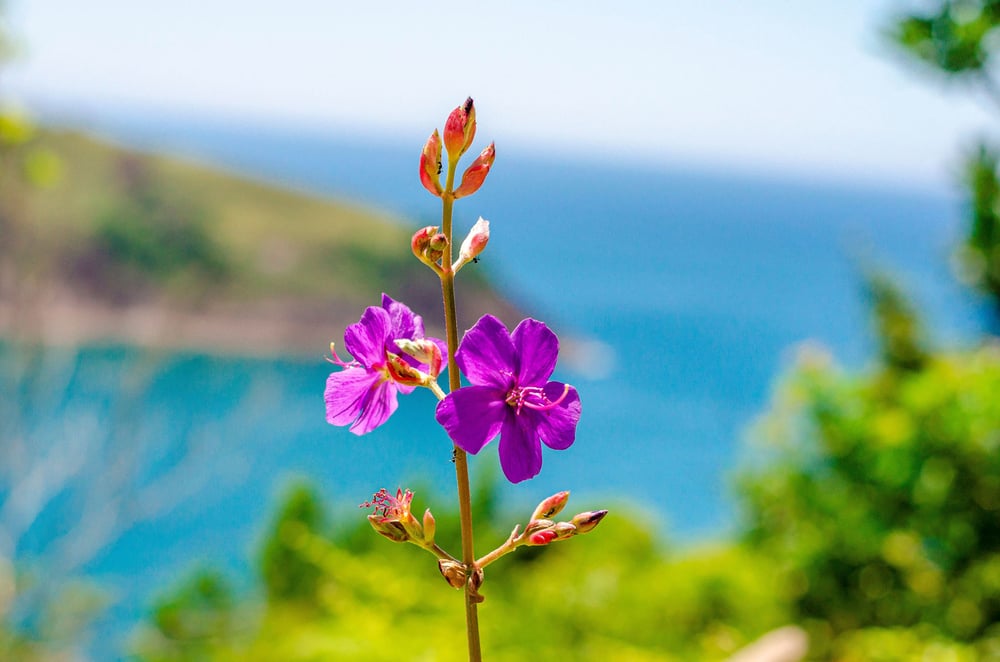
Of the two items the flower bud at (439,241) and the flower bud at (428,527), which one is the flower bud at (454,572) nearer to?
the flower bud at (428,527)

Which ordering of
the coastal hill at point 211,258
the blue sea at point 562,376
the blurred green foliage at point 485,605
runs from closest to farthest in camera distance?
1. the blurred green foliage at point 485,605
2. the blue sea at point 562,376
3. the coastal hill at point 211,258

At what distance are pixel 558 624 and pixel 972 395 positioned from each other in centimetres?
221

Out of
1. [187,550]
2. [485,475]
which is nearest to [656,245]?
[187,550]

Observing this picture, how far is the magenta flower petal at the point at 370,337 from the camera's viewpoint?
79 cm

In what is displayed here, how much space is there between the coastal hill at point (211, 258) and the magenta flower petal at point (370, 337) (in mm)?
5216

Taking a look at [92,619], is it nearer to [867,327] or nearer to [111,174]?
[867,327]

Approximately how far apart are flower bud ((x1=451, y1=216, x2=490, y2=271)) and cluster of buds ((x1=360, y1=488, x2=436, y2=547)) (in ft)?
0.68

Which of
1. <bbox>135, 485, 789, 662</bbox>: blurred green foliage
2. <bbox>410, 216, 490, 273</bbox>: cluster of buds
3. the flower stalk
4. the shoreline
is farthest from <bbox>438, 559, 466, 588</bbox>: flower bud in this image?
the shoreline

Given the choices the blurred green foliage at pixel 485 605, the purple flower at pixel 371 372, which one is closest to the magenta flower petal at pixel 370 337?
the purple flower at pixel 371 372

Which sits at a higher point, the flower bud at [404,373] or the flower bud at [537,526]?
the flower bud at [404,373]

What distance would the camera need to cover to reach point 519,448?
761 millimetres

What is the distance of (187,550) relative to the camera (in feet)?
38.8

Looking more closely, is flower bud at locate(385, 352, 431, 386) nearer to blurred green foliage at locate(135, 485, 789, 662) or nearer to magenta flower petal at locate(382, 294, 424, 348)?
magenta flower petal at locate(382, 294, 424, 348)

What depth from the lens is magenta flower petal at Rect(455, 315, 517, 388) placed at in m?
0.72
